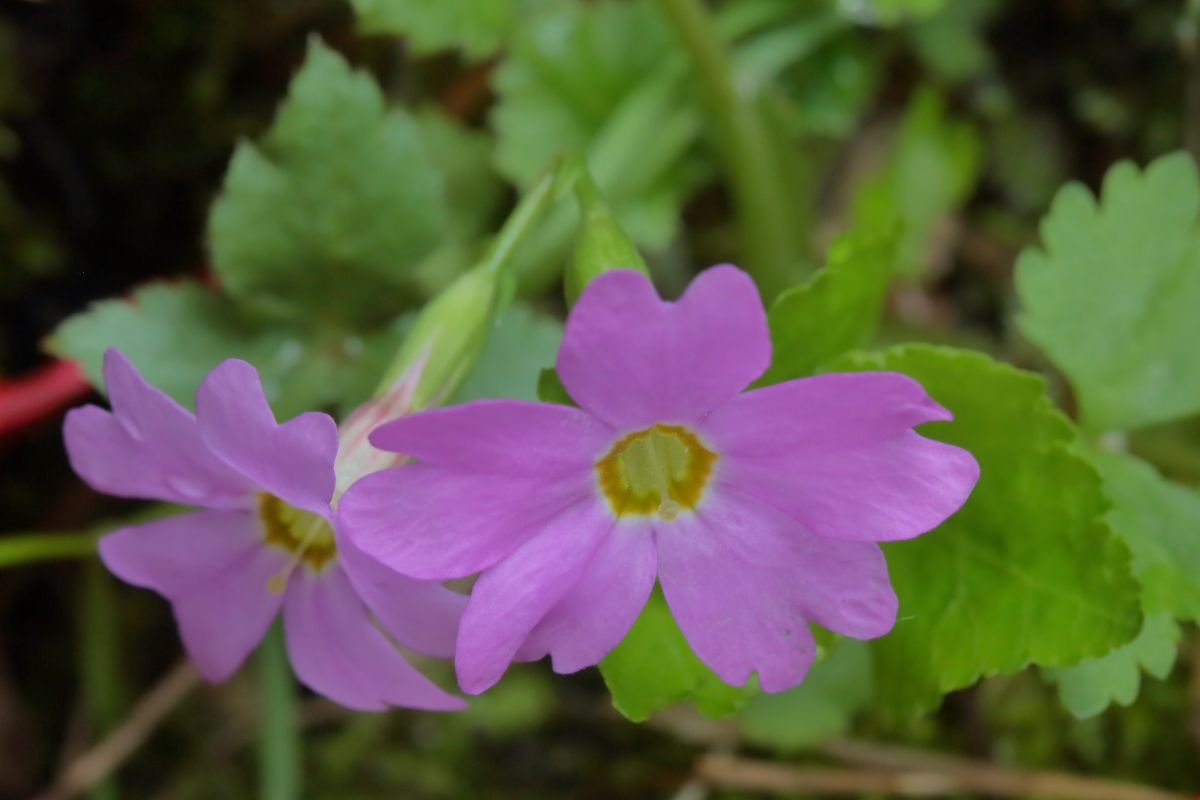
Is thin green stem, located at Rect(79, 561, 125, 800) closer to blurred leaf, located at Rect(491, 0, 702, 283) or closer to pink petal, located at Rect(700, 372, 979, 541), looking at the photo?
blurred leaf, located at Rect(491, 0, 702, 283)

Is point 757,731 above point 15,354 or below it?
below

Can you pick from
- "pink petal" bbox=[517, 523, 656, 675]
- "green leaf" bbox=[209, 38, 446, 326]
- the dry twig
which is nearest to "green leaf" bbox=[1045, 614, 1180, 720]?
"pink petal" bbox=[517, 523, 656, 675]

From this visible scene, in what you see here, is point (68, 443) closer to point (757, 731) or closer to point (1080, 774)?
point (757, 731)

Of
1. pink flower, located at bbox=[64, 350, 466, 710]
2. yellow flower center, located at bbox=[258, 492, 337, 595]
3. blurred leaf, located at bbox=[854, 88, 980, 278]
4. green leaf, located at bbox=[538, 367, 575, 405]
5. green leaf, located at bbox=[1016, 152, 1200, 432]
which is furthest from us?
blurred leaf, located at bbox=[854, 88, 980, 278]

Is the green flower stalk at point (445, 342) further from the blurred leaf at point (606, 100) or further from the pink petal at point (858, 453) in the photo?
the blurred leaf at point (606, 100)

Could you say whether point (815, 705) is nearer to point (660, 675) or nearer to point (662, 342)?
point (660, 675)

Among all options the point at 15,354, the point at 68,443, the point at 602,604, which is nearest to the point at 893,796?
the point at 602,604

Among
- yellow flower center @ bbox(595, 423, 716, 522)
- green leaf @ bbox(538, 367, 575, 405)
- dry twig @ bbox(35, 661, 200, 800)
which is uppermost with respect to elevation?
green leaf @ bbox(538, 367, 575, 405)
